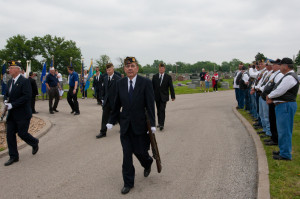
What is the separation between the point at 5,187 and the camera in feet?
14.2

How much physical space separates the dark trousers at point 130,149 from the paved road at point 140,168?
0.26m

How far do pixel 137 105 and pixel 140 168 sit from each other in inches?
60.7

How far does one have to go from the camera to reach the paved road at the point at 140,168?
13.3 ft

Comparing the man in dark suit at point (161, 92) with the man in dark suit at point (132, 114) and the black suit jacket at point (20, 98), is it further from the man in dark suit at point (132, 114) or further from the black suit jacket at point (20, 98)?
the man in dark suit at point (132, 114)

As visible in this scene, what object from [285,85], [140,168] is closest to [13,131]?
[140,168]

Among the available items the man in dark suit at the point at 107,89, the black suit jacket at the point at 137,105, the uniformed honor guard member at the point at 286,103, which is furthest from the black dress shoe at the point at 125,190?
the man in dark suit at the point at 107,89

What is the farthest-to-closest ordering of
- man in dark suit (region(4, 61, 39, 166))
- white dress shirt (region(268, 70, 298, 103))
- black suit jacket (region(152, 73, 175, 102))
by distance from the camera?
1. black suit jacket (region(152, 73, 175, 102))
2. man in dark suit (region(4, 61, 39, 166))
3. white dress shirt (region(268, 70, 298, 103))

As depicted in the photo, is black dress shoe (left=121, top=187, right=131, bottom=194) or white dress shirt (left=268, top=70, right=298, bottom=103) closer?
black dress shoe (left=121, top=187, right=131, bottom=194)

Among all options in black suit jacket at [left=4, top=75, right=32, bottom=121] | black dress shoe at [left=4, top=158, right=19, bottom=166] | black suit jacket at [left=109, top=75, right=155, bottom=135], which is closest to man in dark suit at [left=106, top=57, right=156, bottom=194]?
black suit jacket at [left=109, top=75, right=155, bottom=135]

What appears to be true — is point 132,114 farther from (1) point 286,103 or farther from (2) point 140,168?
(1) point 286,103

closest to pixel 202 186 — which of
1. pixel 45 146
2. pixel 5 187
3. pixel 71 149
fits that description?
pixel 5 187

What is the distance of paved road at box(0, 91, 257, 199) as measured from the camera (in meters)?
4.04

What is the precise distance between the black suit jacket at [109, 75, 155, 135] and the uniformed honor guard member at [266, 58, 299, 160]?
258cm

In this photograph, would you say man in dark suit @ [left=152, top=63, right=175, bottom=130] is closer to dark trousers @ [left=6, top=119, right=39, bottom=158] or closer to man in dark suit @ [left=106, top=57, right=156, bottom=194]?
dark trousers @ [left=6, top=119, right=39, bottom=158]
